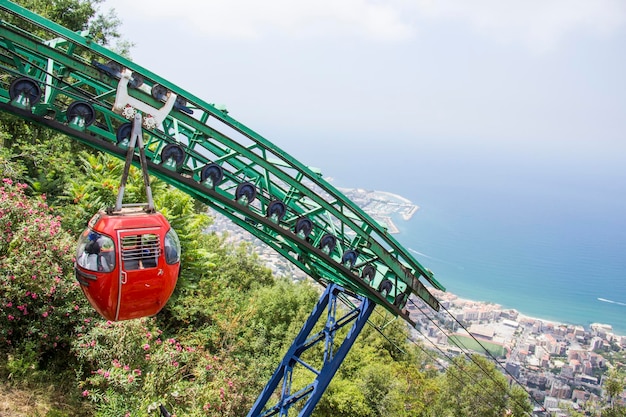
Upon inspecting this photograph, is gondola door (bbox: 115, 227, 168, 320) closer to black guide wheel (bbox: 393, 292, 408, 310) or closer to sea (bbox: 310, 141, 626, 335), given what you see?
black guide wheel (bbox: 393, 292, 408, 310)

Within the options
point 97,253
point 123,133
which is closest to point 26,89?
point 123,133

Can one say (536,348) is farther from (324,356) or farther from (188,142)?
(188,142)

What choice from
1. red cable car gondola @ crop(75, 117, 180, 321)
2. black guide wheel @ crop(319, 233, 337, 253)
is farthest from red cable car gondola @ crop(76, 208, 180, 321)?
black guide wheel @ crop(319, 233, 337, 253)

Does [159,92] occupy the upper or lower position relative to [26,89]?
upper

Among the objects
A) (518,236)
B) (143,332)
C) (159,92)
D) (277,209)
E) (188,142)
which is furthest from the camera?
(518,236)

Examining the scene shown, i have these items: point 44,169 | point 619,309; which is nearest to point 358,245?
point 44,169

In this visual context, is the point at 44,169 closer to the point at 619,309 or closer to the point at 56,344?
the point at 56,344
